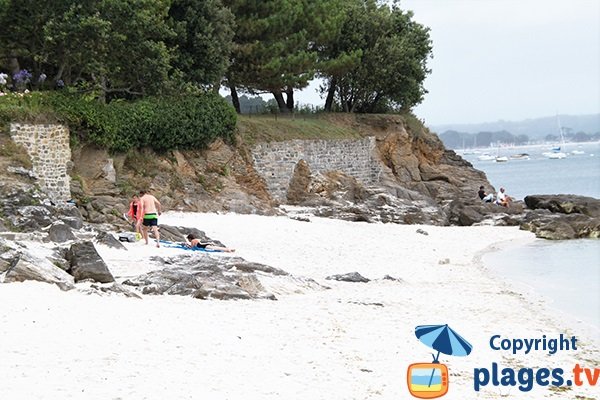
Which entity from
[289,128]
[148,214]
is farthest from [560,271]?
[289,128]

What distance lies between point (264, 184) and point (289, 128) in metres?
4.33

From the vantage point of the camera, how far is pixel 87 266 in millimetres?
13734

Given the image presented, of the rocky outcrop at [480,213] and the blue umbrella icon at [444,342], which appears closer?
the blue umbrella icon at [444,342]

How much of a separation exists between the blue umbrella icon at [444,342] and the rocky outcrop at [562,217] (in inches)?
776

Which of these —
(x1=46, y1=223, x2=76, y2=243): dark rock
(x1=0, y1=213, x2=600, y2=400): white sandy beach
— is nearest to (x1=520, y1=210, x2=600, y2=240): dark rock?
(x1=0, y1=213, x2=600, y2=400): white sandy beach

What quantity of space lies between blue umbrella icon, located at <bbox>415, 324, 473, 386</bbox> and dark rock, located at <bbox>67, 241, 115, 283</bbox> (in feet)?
17.9

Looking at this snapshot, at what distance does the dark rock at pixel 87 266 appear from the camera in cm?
1364

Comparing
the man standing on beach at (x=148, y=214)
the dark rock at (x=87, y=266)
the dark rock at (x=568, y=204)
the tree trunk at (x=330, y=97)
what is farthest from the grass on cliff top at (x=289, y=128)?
the dark rock at (x=87, y=266)

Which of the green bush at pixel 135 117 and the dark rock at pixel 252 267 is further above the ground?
the green bush at pixel 135 117

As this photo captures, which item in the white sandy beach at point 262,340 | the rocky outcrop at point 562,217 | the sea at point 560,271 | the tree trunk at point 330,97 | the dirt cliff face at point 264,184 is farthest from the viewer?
the tree trunk at point 330,97

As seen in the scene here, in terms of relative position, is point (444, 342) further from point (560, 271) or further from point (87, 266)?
point (560, 271)

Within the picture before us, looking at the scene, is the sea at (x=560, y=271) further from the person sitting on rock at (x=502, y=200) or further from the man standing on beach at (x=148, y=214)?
the man standing on beach at (x=148, y=214)

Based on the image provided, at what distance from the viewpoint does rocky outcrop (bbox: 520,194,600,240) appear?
30.3 metres

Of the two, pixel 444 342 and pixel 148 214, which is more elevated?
pixel 148 214
